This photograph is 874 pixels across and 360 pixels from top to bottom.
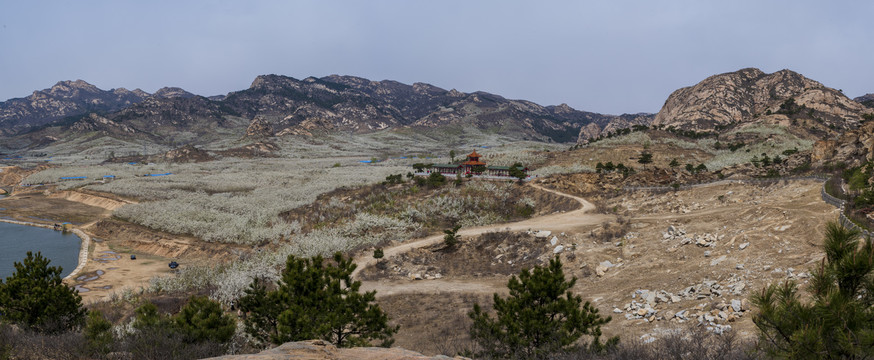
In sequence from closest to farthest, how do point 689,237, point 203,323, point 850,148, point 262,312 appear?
point 203,323 < point 262,312 < point 689,237 < point 850,148

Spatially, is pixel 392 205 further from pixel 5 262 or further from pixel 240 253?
pixel 5 262

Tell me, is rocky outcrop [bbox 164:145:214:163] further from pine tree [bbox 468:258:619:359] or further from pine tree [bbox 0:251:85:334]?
pine tree [bbox 468:258:619:359]

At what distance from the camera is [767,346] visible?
24.2 feet

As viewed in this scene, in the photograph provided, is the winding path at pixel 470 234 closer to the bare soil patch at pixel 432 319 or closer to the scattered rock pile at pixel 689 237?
the bare soil patch at pixel 432 319

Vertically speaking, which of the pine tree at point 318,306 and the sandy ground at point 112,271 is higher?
the pine tree at point 318,306

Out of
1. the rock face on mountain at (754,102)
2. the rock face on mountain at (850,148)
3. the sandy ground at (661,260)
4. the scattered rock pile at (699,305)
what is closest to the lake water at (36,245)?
the sandy ground at (661,260)

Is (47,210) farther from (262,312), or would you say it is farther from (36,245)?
(262,312)

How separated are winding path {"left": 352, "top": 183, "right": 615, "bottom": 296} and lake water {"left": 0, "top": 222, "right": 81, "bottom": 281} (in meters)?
28.6

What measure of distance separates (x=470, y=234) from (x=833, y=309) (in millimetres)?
30935

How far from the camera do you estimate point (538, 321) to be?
13312mm

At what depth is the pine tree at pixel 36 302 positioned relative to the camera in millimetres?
15680

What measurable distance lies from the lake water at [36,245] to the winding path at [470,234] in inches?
1124

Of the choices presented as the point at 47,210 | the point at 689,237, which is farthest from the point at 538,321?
the point at 47,210

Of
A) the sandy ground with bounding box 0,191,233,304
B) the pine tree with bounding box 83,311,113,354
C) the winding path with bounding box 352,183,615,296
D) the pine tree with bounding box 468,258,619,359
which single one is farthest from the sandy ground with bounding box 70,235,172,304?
the pine tree with bounding box 468,258,619,359
